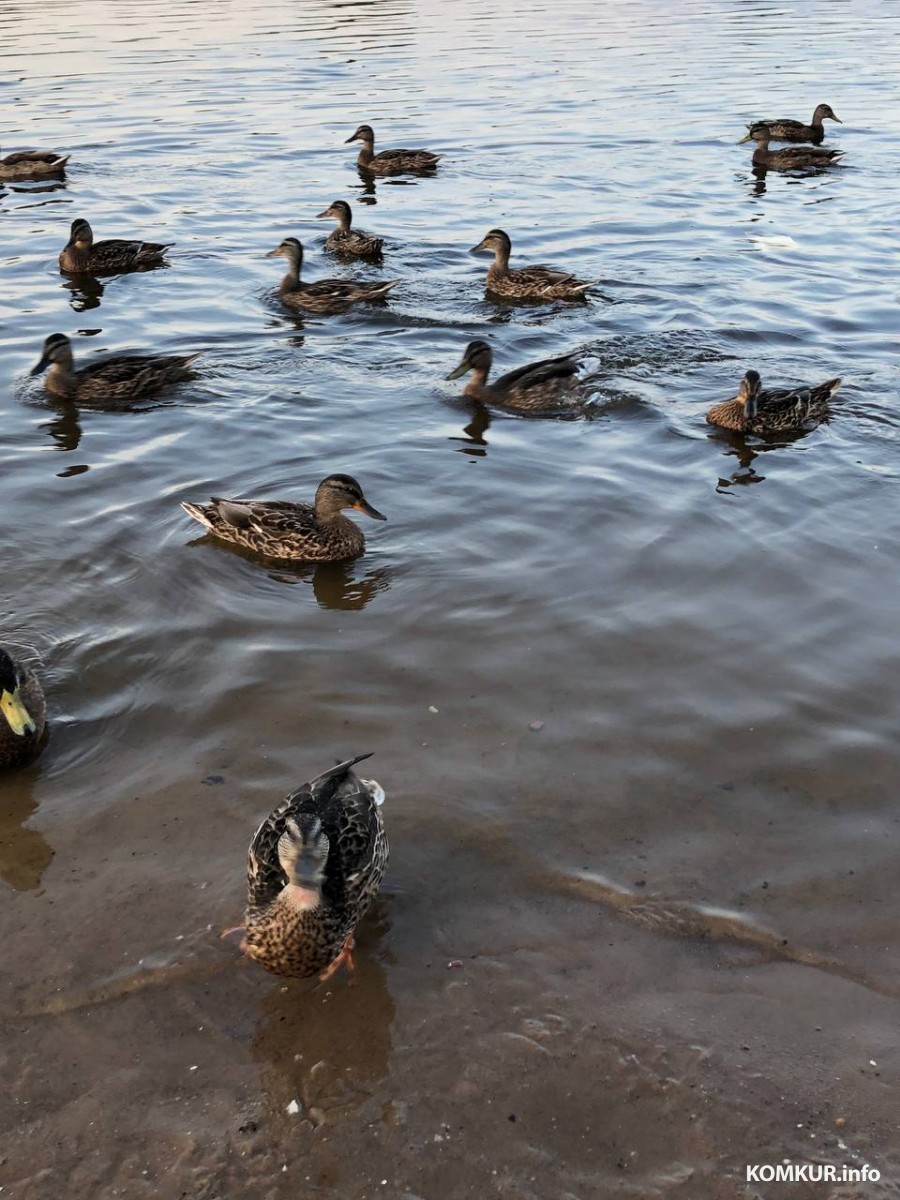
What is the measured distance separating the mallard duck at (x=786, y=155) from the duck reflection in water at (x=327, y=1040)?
18421 millimetres

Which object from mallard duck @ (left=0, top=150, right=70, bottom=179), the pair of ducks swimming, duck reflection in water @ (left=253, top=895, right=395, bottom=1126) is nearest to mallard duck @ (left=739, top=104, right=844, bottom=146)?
mallard duck @ (left=0, top=150, right=70, bottom=179)

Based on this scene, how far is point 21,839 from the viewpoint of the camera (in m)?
5.62

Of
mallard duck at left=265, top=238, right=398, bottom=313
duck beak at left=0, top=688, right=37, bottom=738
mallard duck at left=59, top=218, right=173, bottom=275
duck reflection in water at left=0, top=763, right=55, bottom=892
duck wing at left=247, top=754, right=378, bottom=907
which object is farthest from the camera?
mallard duck at left=59, top=218, right=173, bottom=275

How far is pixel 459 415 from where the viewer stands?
10.9 m

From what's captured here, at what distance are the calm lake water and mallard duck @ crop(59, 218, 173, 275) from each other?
1.10 feet

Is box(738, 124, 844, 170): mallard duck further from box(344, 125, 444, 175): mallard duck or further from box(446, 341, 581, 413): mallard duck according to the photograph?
box(446, 341, 581, 413): mallard duck

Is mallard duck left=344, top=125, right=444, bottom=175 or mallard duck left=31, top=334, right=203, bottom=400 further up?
mallard duck left=344, top=125, right=444, bottom=175

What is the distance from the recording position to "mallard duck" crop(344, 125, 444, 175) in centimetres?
1986

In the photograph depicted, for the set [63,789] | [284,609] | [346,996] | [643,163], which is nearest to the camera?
[346,996]

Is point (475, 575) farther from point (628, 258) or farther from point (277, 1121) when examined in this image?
point (628, 258)

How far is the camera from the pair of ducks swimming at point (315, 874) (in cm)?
462

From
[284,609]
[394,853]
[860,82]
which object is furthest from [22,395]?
[860,82]

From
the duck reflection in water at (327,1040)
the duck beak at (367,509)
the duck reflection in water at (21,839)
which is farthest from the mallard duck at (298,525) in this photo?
the duck reflection in water at (327,1040)

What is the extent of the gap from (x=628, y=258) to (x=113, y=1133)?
503 inches
